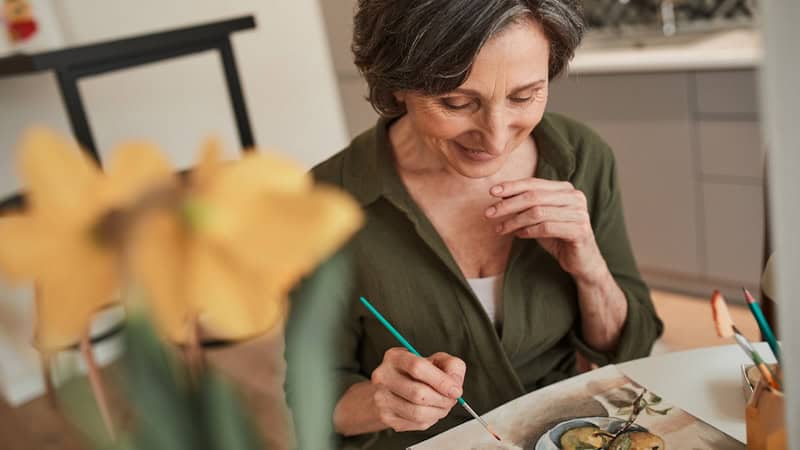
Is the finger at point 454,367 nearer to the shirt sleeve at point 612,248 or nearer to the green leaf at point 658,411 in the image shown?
the green leaf at point 658,411

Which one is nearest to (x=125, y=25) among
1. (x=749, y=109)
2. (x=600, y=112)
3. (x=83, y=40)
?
(x=83, y=40)

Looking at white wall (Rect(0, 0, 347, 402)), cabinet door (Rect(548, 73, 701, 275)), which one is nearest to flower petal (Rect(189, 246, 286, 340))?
cabinet door (Rect(548, 73, 701, 275))

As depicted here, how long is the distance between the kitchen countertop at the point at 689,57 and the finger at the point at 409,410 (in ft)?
4.91

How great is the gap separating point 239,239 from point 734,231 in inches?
98.3

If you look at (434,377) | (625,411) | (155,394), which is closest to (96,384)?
(155,394)

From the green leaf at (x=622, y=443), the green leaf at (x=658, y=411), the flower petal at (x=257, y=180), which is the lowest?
the green leaf at (x=658, y=411)

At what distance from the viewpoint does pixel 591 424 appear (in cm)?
81

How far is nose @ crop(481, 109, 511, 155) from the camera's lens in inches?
36.1

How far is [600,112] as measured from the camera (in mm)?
2658

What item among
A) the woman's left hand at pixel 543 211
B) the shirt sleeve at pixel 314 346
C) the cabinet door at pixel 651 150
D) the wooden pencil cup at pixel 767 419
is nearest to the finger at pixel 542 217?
the woman's left hand at pixel 543 211

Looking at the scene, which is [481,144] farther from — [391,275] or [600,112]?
[600,112]

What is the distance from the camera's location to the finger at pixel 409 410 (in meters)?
0.81

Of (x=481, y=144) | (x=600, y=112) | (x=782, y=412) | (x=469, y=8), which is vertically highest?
(x=469, y=8)

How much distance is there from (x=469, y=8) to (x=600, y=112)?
6.18 feet
